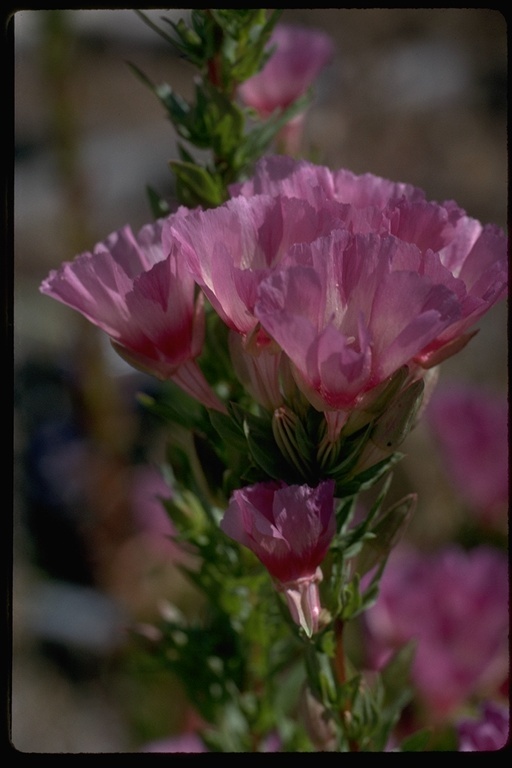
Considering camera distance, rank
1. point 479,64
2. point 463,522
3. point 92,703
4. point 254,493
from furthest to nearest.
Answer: point 479,64
point 92,703
point 463,522
point 254,493

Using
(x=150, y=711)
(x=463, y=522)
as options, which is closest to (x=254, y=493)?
(x=463, y=522)

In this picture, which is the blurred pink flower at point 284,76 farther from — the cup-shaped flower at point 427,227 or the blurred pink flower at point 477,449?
the blurred pink flower at point 477,449

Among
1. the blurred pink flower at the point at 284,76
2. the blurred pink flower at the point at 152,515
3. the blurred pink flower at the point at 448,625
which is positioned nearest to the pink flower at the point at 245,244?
the blurred pink flower at the point at 284,76

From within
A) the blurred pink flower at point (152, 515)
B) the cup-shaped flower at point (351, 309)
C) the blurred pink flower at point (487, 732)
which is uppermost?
the cup-shaped flower at point (351, 309)

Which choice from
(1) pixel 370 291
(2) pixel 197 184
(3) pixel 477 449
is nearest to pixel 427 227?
(1) pixel 370 291
